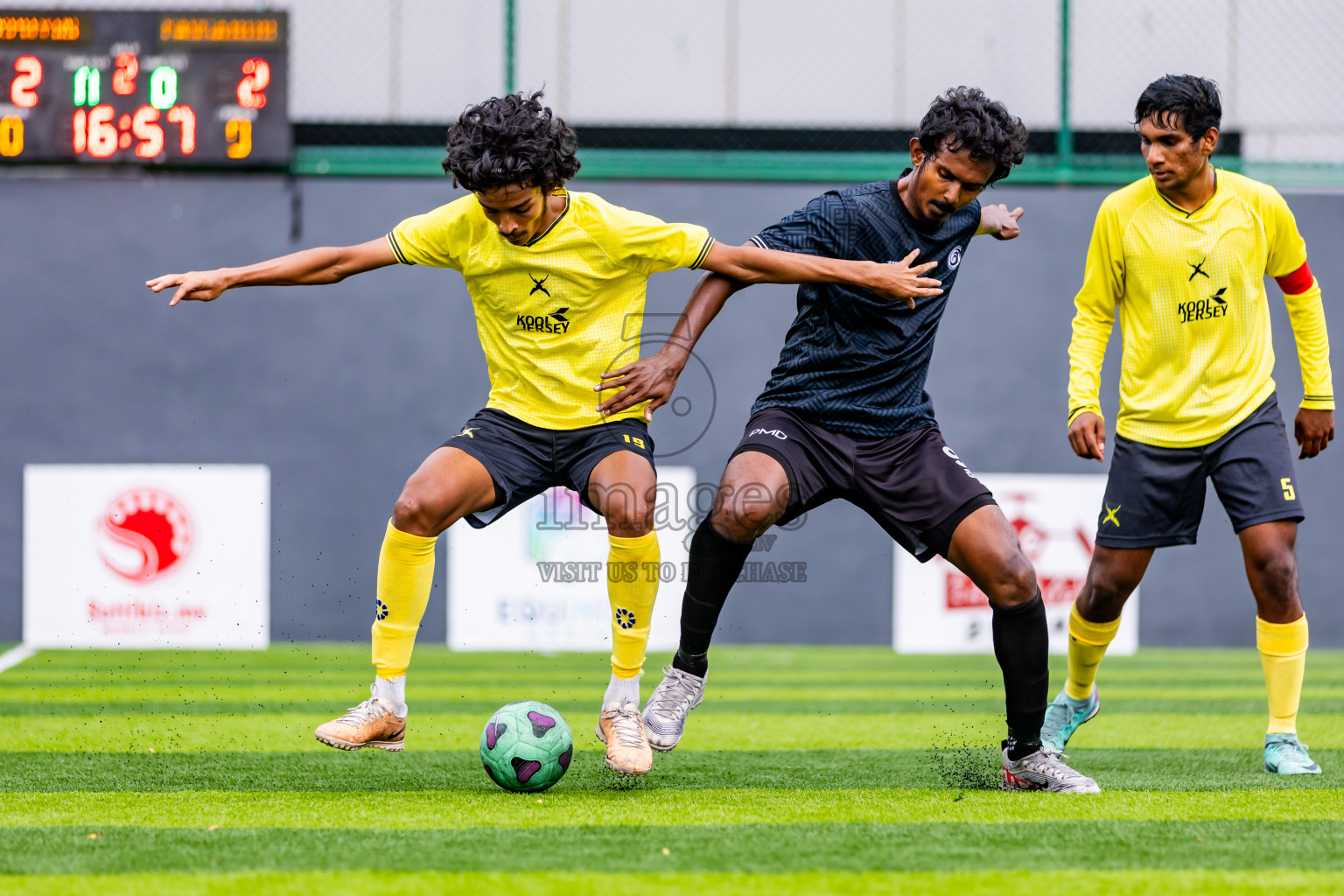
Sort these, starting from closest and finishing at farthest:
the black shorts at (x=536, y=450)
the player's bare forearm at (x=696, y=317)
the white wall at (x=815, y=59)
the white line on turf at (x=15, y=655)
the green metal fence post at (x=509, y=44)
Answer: the player's bare forearm at (x=696, y=317) < the black shorts at (x=536, y=450) < the white line on turf at (x=15, y=655) < the white wall at (x=815, y=59) < the green metal fence post at (x=509, y=44)

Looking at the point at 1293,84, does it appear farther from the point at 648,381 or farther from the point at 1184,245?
the point at 648,381

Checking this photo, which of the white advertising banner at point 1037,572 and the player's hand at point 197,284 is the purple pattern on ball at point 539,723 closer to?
the player's hand at point 197,284

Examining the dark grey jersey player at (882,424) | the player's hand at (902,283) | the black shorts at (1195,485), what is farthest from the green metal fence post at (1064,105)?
the player's hand at (902,283)

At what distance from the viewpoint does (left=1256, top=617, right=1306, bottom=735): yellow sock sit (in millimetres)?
4199

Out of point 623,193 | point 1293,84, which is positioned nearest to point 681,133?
point 623,193

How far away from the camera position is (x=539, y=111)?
12.9 feet

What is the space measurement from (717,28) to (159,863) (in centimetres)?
925

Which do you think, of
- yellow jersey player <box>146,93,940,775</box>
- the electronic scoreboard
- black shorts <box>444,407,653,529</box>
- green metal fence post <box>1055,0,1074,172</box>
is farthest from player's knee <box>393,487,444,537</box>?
green metal fence post <box>1055,0,1074,172</box>

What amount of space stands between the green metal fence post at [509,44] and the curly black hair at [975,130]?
748cm

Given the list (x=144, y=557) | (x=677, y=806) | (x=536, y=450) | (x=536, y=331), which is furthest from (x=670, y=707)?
(x=144, y=557)

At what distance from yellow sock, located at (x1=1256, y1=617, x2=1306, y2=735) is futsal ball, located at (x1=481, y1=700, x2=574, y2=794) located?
90.8 inches

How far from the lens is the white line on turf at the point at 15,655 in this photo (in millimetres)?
8445

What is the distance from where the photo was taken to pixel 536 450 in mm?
4035

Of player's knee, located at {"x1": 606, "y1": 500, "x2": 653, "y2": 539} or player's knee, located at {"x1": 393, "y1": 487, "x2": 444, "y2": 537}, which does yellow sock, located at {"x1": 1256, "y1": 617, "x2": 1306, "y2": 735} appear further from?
player's knee, located at {"x1": 393, "y1": 487, "x2": 444, "y2": 537}
